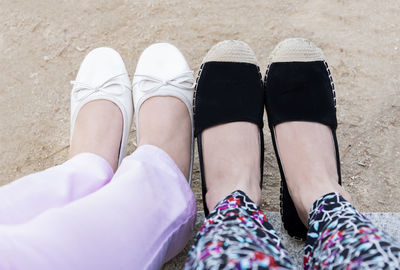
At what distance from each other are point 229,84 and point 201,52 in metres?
0.38

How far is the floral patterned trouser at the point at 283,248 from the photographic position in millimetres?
620

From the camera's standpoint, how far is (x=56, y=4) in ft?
5.94

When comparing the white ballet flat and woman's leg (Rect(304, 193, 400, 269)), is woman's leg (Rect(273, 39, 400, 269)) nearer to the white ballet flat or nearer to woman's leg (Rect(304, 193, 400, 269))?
woman's leg (Rect(304, 193, 400, 269))

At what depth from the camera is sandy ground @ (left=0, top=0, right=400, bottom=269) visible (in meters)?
1.41

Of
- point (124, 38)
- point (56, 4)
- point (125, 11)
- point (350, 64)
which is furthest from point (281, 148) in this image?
point (56, 4)

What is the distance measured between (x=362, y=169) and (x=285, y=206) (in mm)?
457

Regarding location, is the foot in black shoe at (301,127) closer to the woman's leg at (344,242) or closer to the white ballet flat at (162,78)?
the woman's leg at (344,242)

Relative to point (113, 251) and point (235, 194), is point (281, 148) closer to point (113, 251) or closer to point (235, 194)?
point (235, 194)

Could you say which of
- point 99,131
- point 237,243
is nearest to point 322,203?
point 237,243

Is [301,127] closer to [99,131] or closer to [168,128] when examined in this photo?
[168,128]

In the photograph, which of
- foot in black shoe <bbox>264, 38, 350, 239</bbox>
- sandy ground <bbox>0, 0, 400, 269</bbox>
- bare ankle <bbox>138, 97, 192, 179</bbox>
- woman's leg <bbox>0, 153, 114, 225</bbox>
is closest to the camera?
woman's leg <bbox>0, 153, 114, 225</bbox>

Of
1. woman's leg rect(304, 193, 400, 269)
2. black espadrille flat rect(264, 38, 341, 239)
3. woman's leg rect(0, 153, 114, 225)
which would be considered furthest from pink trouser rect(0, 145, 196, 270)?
black espadrille flat rect(264, 38, 341, 239)

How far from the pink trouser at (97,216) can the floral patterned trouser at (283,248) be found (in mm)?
106

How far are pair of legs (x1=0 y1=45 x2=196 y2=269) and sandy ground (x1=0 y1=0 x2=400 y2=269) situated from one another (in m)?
0.40
